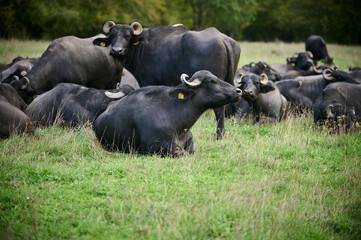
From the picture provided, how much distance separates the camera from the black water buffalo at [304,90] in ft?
43.4

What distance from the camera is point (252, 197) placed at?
18.4 feet

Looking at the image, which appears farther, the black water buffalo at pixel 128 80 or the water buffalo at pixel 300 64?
the water buffalo at pixel 300 64

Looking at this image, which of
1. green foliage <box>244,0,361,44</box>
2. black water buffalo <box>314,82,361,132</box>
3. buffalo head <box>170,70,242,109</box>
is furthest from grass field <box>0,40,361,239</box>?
green foliage <box>244,0,361,44</box>

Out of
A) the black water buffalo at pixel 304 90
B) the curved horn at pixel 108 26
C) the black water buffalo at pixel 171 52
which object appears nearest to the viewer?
the black water buffalo at pixel 171 52

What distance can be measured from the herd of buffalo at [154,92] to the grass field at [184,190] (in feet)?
1.66

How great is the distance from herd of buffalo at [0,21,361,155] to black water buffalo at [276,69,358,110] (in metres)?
0.03

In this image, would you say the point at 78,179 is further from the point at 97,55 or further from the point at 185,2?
the point at 185,2

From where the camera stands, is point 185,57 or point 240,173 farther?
point 185,57

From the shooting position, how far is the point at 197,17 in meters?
57.0

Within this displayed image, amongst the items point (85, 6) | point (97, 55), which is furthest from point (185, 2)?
point (97, 55)

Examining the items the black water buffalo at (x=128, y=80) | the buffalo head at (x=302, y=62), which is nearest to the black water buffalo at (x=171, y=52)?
the black water buffalo at (x=128, y=80)

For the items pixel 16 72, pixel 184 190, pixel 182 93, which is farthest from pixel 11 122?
pixel 16 72

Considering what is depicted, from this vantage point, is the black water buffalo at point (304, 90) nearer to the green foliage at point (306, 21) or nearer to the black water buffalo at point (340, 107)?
the black water buffalo at point (340, 107)

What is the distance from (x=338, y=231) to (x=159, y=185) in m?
2.48
